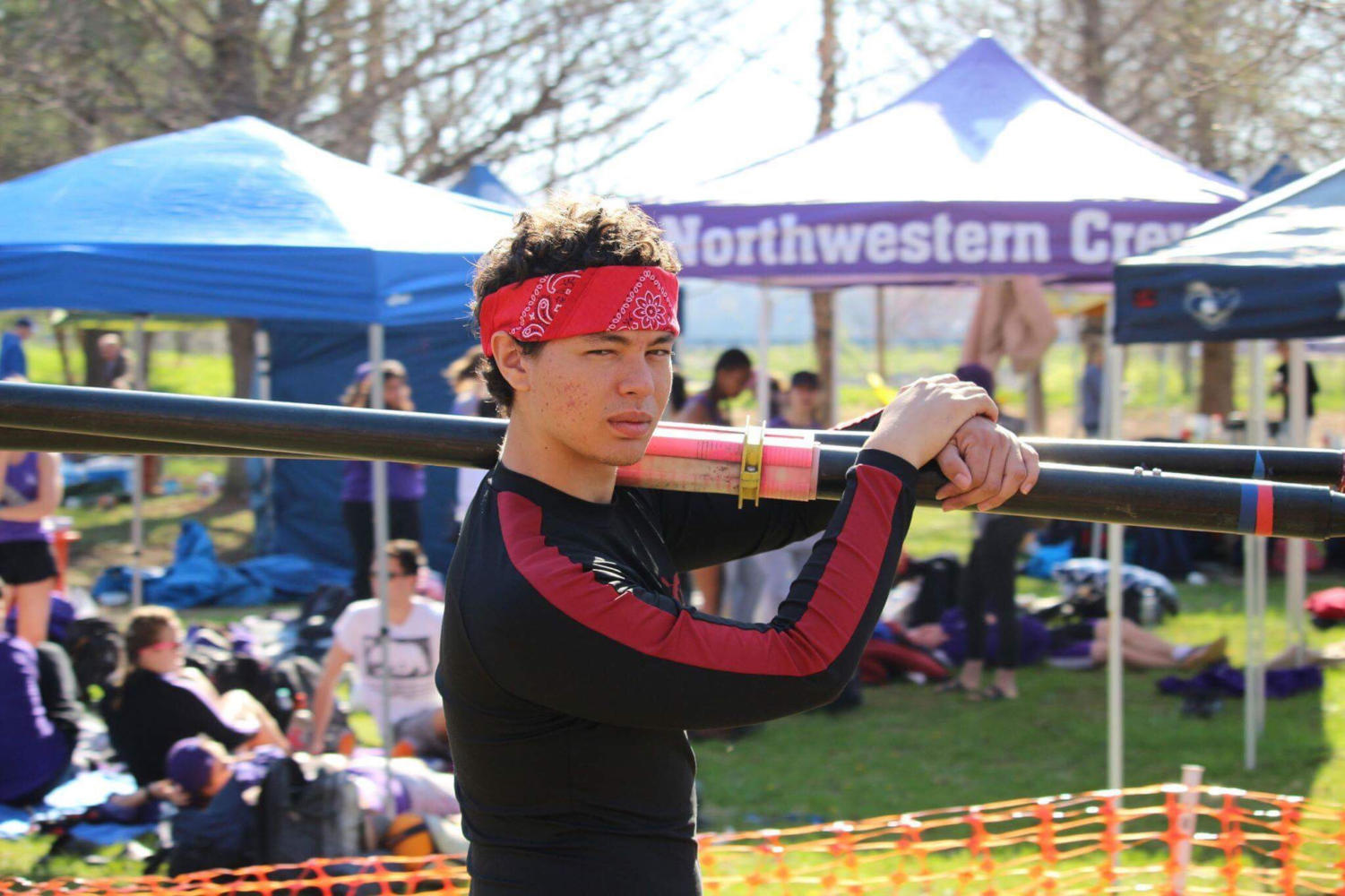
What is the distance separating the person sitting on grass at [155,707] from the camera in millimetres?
6031

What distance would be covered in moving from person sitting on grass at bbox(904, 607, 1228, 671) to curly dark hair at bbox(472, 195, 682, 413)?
7010mm

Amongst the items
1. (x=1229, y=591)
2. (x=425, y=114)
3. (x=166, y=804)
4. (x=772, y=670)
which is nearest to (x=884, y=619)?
(x=1229, y=591)

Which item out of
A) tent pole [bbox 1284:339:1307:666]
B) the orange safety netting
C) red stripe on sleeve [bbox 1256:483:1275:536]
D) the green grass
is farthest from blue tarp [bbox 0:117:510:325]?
the green grass

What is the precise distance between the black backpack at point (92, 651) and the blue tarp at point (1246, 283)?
5.93m

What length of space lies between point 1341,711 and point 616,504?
7.04m

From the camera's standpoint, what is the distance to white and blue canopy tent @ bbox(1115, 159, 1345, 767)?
4.95m

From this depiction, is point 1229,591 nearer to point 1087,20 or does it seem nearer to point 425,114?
point 1087,20

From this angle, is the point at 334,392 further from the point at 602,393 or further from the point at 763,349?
the point at 602,393

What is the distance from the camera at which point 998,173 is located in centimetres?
670

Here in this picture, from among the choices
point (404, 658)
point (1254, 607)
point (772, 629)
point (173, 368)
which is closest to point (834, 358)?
point (1254, 607)

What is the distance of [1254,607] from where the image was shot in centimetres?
715

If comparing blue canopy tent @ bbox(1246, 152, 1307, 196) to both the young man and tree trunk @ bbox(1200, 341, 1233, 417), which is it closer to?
tree trunk @ bbox(1200, 341, 1233, 417)

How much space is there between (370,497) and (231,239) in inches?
153

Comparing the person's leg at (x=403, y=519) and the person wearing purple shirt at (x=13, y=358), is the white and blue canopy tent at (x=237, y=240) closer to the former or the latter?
the person's leg at (x=403, y=519)
